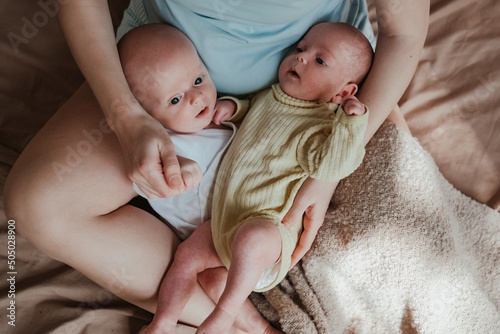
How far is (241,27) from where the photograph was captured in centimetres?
96

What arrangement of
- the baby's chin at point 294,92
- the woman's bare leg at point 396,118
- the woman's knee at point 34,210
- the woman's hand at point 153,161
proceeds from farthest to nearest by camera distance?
1. the woman's bare leg at point 396,118
2. the baby's chin at point 294,92
3. the woman's knee at point 34,210
4. the woman's hand at point 153,161

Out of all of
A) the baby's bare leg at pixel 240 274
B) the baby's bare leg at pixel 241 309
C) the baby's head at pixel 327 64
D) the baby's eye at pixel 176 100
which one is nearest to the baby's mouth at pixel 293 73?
the baby's head at pixel 327 64

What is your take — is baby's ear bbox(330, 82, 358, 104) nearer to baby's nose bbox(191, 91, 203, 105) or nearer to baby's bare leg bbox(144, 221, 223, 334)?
baby's nose bbox(191, 91, 203, 105)

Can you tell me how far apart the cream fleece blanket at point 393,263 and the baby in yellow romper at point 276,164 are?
0.13 metres

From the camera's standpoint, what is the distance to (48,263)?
112cm

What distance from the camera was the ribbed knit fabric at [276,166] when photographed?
2.92ft

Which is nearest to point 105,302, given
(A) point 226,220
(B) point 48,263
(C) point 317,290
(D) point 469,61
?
(B) point 48,263

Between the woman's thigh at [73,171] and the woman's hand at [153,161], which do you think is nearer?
the woman's hand at [153,161]

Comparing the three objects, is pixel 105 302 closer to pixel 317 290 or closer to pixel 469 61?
pixel 317 290

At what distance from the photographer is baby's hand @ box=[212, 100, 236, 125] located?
3.36ft

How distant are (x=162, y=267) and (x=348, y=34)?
646 mm

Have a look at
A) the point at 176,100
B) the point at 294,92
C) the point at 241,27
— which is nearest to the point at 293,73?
the point at 294,92

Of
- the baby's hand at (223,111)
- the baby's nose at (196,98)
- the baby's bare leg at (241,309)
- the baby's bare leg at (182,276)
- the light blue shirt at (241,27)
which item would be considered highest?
the light blue shirt at (241,27)

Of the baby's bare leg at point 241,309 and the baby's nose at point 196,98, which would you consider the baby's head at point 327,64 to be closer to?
the baby's nose at point 196,98
